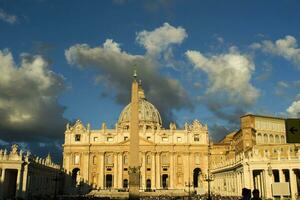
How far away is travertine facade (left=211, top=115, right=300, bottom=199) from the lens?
182 ft

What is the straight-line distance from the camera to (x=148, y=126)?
115 m

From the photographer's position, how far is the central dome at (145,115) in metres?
116

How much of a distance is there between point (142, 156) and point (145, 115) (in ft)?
77.2

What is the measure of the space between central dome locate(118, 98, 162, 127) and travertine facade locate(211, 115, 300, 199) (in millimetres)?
21835

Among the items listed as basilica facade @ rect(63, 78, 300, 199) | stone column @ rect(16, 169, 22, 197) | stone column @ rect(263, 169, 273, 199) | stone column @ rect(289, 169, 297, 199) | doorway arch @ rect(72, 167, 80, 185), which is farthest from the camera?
doorway arch @ rect(72, 167, 80, 185)

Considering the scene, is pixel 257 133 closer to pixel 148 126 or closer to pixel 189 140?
pixel 189 140

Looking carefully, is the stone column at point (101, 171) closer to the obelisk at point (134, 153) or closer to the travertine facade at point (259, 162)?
the travertine facade at point (259, 162)

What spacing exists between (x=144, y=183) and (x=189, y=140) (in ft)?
48.9

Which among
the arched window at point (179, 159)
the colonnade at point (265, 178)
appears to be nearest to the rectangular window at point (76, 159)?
the arched window at point (179, 159)

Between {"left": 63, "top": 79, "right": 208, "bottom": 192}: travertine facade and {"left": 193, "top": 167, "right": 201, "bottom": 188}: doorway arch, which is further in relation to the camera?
{"left": 193, "top": 167, "right": 201, "bottom": 188}: doorway arch

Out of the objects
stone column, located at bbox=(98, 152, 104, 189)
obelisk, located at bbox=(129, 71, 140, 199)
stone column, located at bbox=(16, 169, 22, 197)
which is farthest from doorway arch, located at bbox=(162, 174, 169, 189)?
obelisk, located at bbox=(129, 71, 140, 199)

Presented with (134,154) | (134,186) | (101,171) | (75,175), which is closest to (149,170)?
(101,171)

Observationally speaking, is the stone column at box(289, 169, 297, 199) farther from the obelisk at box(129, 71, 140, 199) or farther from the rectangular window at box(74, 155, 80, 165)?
the rectangular window at box(74, 155, 80, 165)

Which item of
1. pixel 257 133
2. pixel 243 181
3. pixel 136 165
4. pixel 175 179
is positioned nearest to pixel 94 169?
pixel 175 179
